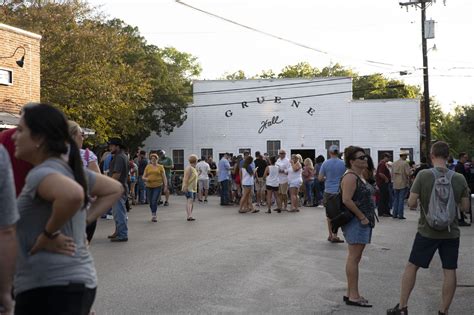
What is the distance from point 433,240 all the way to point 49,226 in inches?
172

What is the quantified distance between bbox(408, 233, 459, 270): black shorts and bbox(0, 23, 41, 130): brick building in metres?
15.8

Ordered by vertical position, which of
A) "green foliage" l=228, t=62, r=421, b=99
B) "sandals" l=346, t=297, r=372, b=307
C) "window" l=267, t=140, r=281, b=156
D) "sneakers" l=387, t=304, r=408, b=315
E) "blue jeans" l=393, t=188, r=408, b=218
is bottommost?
"sandals" l=346, t=297, r=372, b=307

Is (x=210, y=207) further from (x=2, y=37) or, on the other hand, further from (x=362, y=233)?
(x=362, y=233)

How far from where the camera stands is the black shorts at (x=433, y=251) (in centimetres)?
670

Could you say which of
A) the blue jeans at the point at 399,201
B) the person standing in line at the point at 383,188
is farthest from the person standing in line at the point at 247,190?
the blue jeans at the point at 399,201

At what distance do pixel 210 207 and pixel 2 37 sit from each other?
8.25 meters

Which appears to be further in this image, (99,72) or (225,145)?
(225,145)

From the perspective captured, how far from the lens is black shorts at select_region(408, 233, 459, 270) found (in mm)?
6696

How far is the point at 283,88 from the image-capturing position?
4684 cm

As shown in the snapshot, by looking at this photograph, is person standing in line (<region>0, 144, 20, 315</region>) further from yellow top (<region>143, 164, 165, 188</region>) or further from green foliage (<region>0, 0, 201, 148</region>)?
green foliage (<region>0, 0, 201, 148</region>)

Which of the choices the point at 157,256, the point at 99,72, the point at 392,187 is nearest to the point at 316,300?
the point at 157,256

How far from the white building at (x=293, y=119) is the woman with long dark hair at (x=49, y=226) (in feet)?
140

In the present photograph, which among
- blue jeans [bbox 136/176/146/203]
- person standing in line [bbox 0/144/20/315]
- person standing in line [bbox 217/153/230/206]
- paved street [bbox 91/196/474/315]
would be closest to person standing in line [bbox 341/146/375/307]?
paved street [bbox 91/196/474/315]

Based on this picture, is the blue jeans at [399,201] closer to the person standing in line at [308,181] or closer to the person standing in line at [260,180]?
the person standing in line at [308,181]
